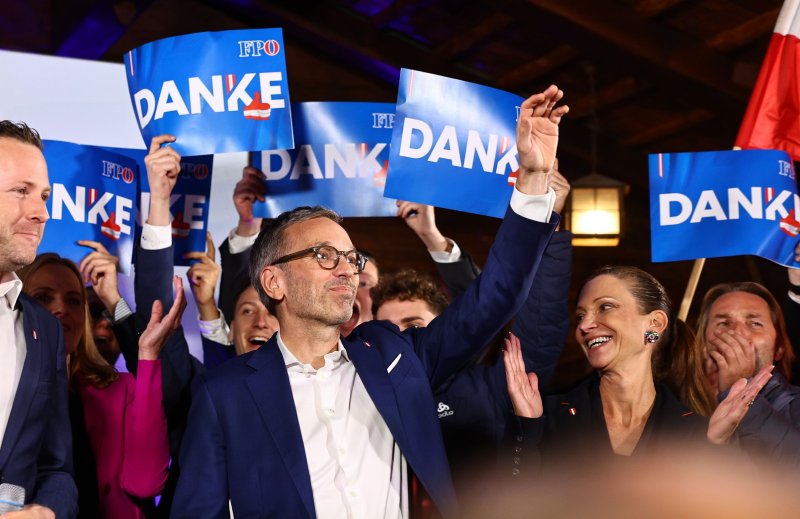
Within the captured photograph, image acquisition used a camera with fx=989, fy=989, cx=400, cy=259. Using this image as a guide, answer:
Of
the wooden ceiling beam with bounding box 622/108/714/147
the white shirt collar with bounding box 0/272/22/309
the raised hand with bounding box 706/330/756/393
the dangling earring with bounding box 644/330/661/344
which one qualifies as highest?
the wooden ceiling beam with bounding box 622/108/714/147

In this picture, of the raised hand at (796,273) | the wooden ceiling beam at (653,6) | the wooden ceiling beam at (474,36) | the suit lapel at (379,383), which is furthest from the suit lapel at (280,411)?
the wooden ceiling beam at (474,36)

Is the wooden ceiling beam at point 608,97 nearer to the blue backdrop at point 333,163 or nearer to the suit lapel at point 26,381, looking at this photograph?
the blue backdrop at point 333,163

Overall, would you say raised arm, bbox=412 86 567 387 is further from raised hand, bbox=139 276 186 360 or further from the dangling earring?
raised hand, bbox=139 276 186 360

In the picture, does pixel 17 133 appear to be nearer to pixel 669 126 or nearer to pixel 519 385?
pixel 519 385

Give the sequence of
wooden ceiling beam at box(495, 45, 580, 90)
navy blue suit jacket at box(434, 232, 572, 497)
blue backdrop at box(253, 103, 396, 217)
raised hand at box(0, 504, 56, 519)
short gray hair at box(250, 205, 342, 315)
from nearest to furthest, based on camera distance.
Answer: raised hand at box(0, 504, 56, 519)
short gray hair at box(250, 205, 342, 315)
navy blue suit jacket at box(434, 232, 572, 497)
blue backdrop at box(253, 103, 396, 217)
wooden ceiling beam at box(495, 45, 580, 90)

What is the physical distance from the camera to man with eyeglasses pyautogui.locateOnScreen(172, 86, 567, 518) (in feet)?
6.94

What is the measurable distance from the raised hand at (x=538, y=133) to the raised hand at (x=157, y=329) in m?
0.96

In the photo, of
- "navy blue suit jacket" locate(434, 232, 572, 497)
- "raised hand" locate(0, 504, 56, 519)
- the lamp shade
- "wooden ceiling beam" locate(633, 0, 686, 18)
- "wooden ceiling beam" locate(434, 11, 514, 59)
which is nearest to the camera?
"raised hand" locate(0, 504, 56, 519)

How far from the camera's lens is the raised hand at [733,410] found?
2.50 meters

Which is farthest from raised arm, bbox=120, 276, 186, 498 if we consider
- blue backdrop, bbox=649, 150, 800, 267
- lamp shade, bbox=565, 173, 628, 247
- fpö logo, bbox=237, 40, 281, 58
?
lamp shade, bbox=565, 173, 628, 247

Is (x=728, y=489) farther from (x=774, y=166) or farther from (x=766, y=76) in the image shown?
(x=766, y=76)

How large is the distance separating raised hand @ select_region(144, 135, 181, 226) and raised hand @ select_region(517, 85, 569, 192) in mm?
1233

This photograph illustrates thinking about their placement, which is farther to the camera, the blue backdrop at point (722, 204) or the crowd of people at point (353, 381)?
the blue backdrop at point (722, 204)

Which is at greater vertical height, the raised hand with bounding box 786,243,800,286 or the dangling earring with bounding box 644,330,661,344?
the raised hand with bounding box 786,243,800,286
